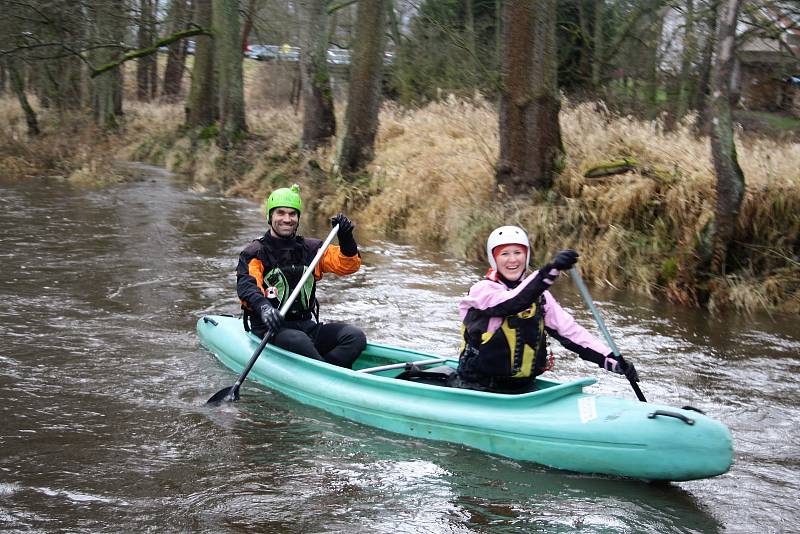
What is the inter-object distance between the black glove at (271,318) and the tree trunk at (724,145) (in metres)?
4.59

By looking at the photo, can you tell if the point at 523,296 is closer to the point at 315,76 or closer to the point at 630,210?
the point at 630,210

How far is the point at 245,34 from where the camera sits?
2200 centimetres

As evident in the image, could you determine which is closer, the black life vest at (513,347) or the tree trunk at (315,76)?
the black life vest at (513,347)

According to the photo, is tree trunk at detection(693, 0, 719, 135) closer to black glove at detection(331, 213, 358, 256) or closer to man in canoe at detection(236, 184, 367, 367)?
black glove at detection(331, 213, 358, 256)

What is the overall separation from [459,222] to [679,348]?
4310 millimetres

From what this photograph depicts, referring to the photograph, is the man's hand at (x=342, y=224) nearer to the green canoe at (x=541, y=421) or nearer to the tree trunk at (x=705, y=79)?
the green canoe at (x=541, y=421)

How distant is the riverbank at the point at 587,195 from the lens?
346 inches

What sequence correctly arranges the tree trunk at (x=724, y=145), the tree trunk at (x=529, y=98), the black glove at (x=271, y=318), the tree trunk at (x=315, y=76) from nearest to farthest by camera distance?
1. the black glove at (x=271, y=318)
2. the tree trunk at (x=724, y=145)
3. the tree trunk at (x=529, y=98)
4. the tree trunk at (x=315, y=76)

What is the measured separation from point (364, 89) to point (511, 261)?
31.2 feet

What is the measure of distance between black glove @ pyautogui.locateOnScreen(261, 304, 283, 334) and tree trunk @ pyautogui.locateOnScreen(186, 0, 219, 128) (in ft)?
49.2

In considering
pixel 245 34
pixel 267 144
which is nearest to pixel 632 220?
pixel 267 144

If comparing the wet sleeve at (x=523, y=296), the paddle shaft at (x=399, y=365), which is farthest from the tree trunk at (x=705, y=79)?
the wet sleeve at (x=523, y=296)

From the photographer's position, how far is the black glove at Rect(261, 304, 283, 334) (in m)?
5.75

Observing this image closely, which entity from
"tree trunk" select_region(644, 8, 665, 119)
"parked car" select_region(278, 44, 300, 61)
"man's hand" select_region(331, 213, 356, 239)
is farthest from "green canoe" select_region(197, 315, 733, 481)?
"parked car" select_region(278, 44, 300, 61)
